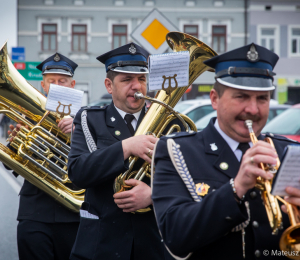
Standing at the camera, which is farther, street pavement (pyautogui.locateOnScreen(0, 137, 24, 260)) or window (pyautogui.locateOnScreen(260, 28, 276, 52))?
window (pyautogui.locateOnScreen(260, 28, 276, 52))

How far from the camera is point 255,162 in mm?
1672

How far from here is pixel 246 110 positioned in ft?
6.37

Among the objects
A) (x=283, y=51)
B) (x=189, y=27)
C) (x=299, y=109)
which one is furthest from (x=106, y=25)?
(x=299, y=109)

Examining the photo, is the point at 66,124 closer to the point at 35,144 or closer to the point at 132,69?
the point at 35,144

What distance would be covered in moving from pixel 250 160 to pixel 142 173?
1244mm

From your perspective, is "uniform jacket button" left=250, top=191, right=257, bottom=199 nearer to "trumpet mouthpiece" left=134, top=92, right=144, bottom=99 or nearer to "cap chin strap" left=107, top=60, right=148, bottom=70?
"trumpet mouthpiece" left=134, top=92, right=144, bottom=99

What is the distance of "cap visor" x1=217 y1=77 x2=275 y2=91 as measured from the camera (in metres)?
1.94

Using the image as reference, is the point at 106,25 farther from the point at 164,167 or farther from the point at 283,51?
the point at 164,167

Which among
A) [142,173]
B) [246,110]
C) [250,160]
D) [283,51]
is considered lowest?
[142,173]

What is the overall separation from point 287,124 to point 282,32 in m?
21.9

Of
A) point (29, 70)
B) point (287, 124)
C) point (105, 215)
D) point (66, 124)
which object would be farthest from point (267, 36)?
point (105, 215)

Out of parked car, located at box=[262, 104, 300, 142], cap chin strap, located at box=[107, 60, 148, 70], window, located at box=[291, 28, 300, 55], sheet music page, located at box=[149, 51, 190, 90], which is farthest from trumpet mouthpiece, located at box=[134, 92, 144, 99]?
window, located at box=[291, 28, 300, 55]

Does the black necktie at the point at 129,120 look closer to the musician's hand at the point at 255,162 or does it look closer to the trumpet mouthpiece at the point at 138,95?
the trumpet mouthpiece at the point at 138,95

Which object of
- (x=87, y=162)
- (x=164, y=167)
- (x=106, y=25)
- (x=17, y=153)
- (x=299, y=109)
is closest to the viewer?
(x=164, y=167)
